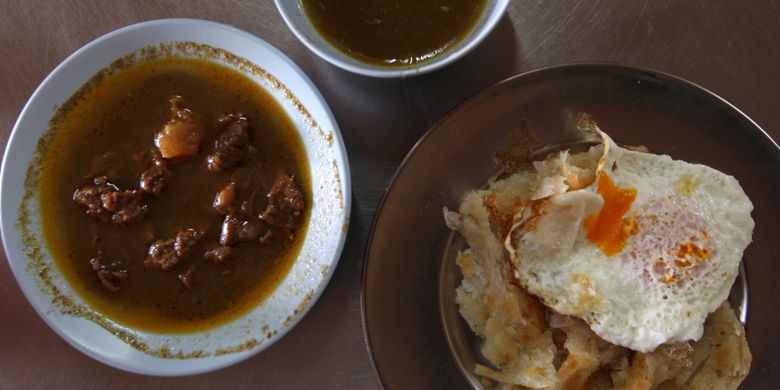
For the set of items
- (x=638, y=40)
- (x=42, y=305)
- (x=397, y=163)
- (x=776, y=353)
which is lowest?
(x=776, y=353)

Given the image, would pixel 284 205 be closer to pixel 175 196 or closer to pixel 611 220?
pixel 175 196

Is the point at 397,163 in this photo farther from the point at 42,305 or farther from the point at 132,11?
the point at 42,305

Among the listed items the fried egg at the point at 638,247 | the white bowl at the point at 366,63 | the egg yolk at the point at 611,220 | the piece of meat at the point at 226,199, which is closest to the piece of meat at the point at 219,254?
the piece of meat at the point at 226,199

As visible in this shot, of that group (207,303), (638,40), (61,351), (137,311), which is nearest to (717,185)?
(638,40)

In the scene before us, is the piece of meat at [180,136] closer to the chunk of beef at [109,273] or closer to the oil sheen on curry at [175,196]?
Answer: the oil sheen on curry at [175,196]

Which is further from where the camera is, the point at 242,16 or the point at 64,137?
the point at 242,16

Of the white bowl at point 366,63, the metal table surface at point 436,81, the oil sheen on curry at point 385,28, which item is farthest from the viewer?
the metal table surface at point 436,81

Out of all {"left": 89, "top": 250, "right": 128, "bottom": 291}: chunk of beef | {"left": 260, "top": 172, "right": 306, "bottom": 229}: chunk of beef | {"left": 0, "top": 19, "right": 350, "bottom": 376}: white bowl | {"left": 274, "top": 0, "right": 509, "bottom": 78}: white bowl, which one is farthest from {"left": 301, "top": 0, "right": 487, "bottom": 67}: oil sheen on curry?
{"left": 89, "top": 250, "right": 128, "bottom": 291}: chunk of beef
